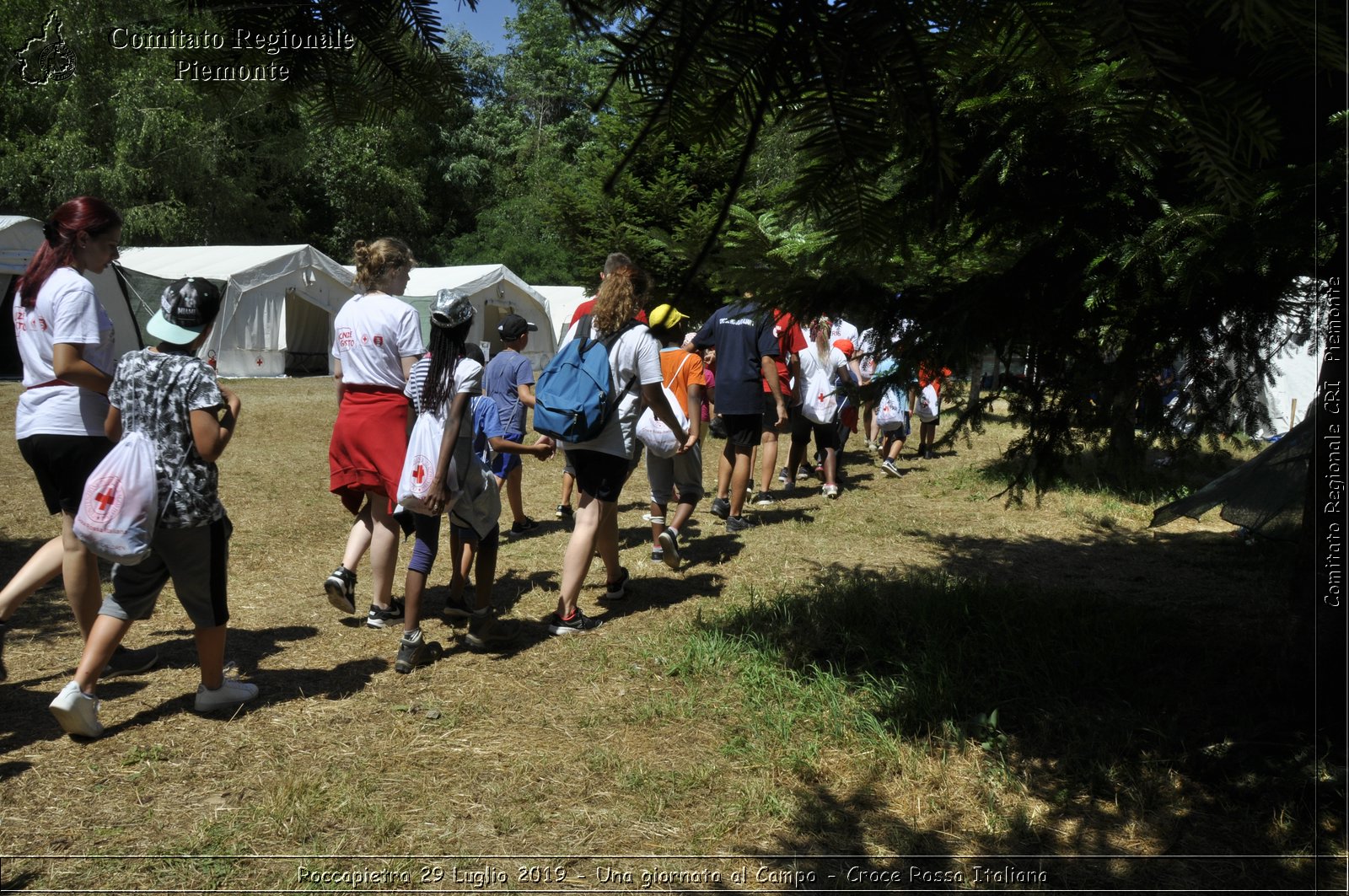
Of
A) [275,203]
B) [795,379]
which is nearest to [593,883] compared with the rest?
[795,379]

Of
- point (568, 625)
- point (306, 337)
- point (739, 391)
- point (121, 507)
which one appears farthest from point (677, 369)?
point (306, 337)

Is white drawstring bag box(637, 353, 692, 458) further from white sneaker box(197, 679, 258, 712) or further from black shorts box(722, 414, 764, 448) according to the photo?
white sneaker box(197, 679, 258, 712)

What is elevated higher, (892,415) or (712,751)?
(892,415)

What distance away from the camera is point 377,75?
1826mm

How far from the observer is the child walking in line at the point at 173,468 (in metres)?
3.72

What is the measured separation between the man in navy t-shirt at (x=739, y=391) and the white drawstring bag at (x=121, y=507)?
5.02 metres

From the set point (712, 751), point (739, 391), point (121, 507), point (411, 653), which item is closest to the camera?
point (121, 507)

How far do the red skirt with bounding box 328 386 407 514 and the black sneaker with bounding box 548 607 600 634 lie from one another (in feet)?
3.55

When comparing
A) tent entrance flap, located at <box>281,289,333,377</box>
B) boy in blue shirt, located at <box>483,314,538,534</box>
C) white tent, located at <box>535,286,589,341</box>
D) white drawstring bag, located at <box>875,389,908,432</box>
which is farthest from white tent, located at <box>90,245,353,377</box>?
boy in blue shirt, located at <box>483,314,538,534</box>

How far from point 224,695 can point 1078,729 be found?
3.54 m

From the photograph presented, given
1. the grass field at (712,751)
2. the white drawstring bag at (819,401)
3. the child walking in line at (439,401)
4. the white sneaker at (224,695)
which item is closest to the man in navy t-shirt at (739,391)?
the white drawstring bag at (819,401)

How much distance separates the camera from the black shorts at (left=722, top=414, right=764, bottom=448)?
27.0 ft

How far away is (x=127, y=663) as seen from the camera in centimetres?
456

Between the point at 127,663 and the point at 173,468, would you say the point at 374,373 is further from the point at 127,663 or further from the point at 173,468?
the point at 127,663
